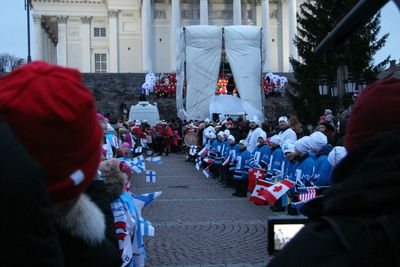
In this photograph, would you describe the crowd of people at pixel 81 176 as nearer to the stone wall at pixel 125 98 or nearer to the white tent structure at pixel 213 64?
the white tent structure at pixel 213 64

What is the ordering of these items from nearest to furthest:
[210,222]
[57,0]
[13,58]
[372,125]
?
[372,125] < [210,222] < [57,0] < [13,58]

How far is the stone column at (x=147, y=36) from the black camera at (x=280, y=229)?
64.3 meters

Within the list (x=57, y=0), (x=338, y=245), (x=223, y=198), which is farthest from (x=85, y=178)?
(x=57, y=0)

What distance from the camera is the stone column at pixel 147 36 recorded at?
66000 mm

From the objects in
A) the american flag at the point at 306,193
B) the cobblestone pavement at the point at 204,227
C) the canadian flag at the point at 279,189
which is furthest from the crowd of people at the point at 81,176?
the canadian flag at the point at 279,189

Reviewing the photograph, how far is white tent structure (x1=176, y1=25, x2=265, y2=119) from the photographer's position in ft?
101

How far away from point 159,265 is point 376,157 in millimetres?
6574

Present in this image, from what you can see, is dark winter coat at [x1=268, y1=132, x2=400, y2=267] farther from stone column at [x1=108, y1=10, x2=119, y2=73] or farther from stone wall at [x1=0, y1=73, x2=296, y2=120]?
stone column at [x1=108, y1=10, x2=119, y2=73]

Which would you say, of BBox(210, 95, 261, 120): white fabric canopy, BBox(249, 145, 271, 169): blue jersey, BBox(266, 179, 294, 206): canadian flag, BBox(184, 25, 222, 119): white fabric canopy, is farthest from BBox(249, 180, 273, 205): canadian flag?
BBox(184, 25, 222, 119): white fabric canopy

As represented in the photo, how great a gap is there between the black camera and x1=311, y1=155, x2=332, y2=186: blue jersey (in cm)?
663

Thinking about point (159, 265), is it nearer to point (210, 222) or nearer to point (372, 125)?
point (210, 222)

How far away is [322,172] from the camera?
910 cm

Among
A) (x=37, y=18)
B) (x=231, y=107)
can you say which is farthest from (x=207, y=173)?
(x=37, y=18)

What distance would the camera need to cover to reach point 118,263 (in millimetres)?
2836
